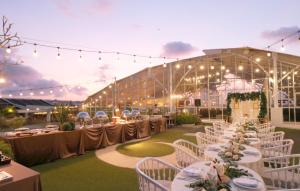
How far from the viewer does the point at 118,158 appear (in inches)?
228

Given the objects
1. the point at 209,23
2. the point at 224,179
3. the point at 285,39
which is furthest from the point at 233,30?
the point at 224,179

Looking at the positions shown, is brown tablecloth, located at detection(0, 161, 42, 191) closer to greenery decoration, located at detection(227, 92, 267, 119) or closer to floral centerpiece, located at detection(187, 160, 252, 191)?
floral centerpiece, located at detection(187, 160, 252, 191)

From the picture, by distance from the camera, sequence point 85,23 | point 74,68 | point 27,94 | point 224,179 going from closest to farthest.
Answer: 1. point 224,179
2. point 85,23
3. point 74,68
4. point 27,94

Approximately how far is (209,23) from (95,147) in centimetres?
721

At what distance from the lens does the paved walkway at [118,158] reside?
532 cm

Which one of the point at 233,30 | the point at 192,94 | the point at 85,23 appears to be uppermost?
the point at 233,30

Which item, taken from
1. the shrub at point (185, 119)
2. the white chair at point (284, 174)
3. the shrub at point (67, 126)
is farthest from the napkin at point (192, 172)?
the shrub at point (185, 119)

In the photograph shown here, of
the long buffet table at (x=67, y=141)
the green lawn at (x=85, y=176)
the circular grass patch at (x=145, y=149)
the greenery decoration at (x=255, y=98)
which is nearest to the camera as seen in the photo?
the green lawn at (x=85, y=176)

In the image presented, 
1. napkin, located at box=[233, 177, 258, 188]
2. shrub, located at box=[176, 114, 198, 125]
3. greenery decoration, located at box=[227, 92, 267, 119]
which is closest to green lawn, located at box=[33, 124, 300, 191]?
napkin, located at box=[233, 177, 258, 188]

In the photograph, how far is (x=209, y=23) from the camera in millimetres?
10180

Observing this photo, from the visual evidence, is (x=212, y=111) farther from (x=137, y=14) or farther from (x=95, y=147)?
(x=95, y=147)

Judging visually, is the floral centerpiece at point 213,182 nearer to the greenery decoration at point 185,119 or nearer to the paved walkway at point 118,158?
the paved walkway at point 118,158

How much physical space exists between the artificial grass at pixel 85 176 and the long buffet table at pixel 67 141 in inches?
9.1

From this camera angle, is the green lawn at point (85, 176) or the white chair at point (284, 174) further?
the green lawn at point (85, 176)
